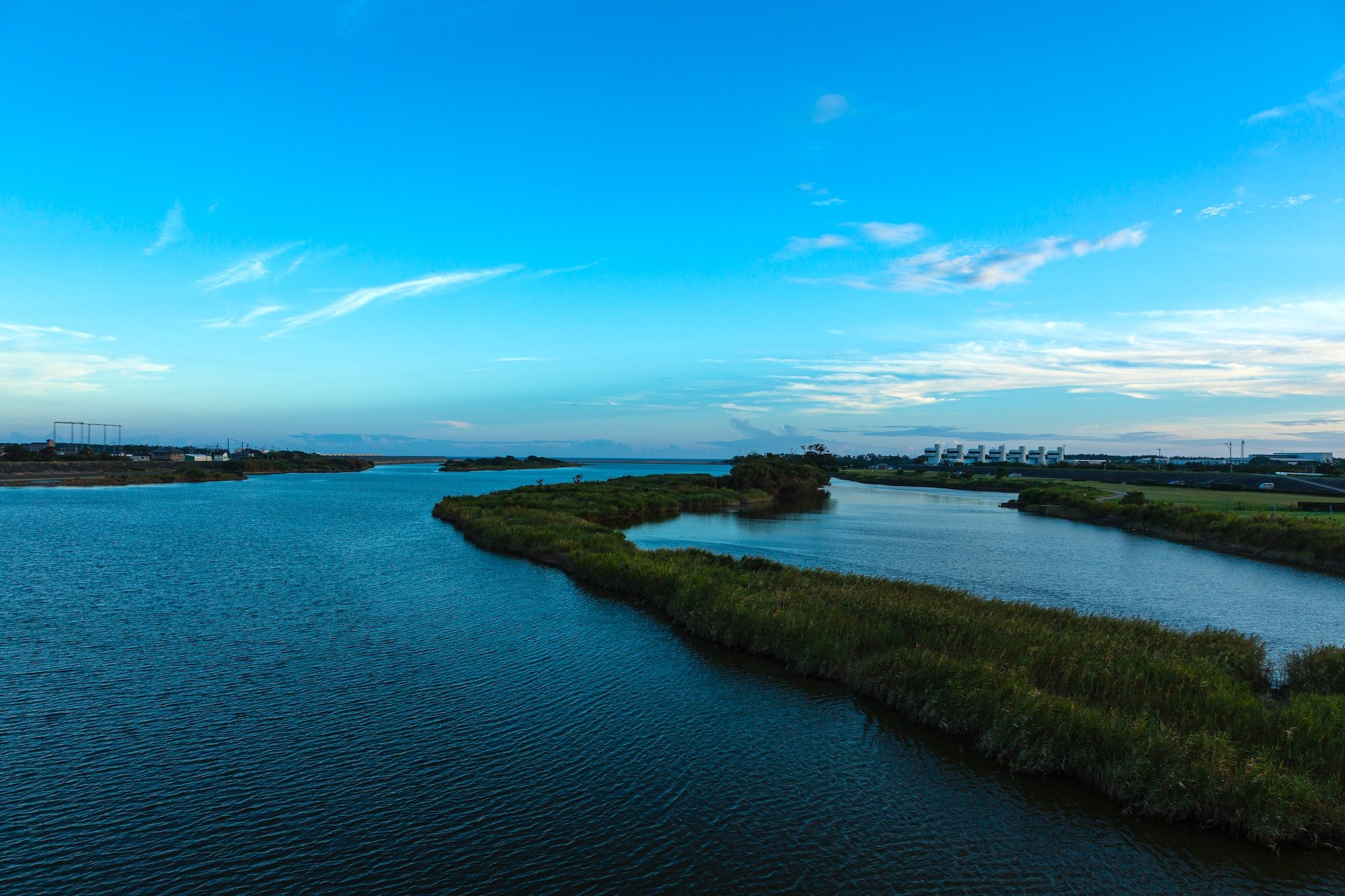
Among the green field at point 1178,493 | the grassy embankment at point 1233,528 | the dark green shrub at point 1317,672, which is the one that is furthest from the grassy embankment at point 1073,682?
the green field at point 1178,493

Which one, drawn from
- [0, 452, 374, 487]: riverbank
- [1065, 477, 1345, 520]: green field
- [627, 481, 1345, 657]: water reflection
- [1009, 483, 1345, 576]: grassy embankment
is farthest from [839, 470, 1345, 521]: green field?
[0, 452, 374, 487]: riverbank

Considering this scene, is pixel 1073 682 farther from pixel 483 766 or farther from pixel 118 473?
pixel 118 473

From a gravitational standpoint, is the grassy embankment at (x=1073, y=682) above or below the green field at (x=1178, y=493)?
below

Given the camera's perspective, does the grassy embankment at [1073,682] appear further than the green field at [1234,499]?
No

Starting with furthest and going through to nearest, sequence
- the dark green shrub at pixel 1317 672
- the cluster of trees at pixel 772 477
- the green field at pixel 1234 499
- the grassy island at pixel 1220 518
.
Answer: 1. the cluster of trees at pixel 772 477
2. the green field at pixel 1234 499
3. the grassy island at pixel 1220 518
4. the dark green shrub at pixel 1317 672

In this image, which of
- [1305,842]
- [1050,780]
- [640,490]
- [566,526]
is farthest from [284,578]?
[640,490]

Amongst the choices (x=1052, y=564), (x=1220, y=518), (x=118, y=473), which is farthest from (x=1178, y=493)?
(x=118, y=473)

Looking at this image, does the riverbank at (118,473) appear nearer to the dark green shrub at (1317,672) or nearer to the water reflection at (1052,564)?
the water reflection at (1052,564)
